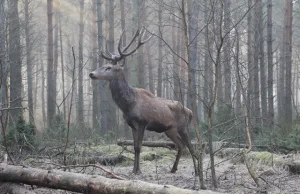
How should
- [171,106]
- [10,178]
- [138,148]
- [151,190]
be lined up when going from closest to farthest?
1. [151,190]
2. [10,178]
3. [138,148]
4. [171,106]

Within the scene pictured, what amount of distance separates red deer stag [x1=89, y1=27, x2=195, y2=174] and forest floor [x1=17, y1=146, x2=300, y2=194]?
490 mm

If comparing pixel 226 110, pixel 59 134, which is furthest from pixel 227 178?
pixel 59 134

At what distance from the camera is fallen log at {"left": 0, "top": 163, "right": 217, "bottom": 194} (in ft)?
13.5

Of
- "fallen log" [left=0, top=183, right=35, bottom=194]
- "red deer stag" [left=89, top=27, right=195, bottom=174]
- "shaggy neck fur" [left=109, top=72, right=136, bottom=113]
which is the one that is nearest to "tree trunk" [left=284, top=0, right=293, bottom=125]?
"red deer stag" [left=89, top=27, right=195, bottom=174]

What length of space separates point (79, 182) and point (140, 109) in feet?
11.9

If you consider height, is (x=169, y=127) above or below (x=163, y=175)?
above

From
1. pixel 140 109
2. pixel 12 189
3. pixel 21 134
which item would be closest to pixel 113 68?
pixel 140 109

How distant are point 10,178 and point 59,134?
6.54 m

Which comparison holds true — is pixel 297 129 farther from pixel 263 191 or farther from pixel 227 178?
pixel 263 191

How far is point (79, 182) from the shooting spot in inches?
181

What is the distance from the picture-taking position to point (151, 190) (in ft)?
13.4

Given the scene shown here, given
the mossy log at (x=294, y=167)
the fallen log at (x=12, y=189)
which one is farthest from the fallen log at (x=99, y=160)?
the mossy log at (x=294, y=167)

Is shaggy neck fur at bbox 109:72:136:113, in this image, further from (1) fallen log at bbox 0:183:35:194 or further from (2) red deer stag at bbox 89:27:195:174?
(1) fallen log at bbox 0:183:35:194

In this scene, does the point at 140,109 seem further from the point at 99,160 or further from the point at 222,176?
the point at 222,176
